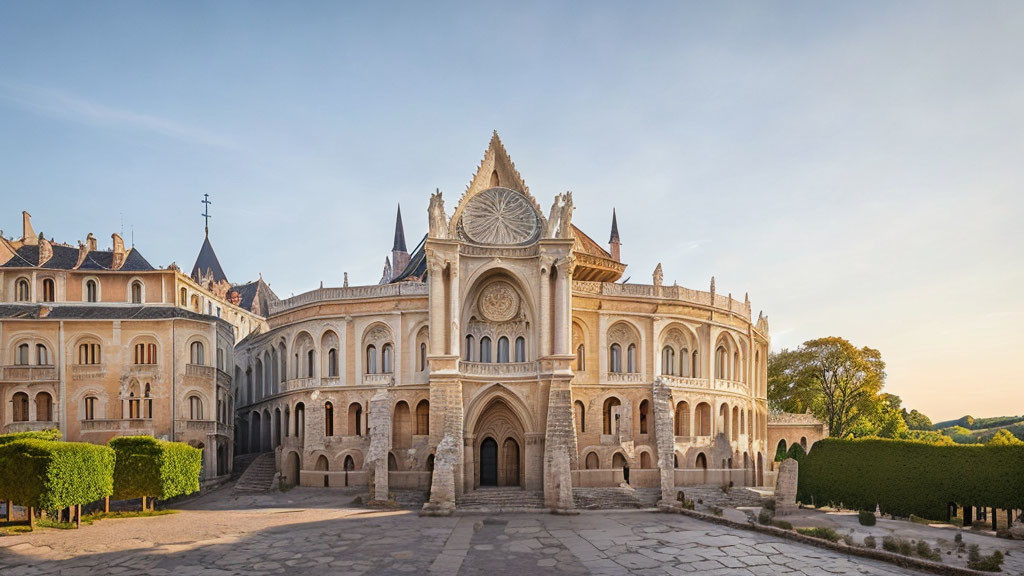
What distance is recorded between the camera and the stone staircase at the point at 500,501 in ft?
122

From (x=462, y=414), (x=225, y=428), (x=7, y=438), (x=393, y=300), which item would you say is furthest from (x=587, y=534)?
(x=225, y=428)

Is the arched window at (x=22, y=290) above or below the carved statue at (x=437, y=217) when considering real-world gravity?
below

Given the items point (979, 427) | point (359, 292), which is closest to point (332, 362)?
point (359, 292)

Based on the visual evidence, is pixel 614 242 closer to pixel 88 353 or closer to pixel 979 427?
pixel 88 353

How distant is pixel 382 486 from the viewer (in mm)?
38594

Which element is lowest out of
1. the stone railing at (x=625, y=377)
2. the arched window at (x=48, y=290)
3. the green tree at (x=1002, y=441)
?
the green tree at (x=1002, y=441)

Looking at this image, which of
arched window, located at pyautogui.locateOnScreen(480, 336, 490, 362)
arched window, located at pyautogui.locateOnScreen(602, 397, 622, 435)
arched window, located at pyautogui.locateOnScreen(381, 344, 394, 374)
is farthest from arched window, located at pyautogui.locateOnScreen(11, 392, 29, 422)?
arched window, located at pyautogui.locateOnScreen(602, 397, 622, 435)

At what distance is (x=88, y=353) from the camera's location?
45031mm

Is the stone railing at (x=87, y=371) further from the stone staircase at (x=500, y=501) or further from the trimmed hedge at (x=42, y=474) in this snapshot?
the stone staircase at (x=500, y=501)

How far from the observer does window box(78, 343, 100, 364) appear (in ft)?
147

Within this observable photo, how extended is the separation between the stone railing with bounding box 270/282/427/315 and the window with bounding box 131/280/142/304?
9.83 metres

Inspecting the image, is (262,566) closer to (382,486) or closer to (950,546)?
(382,486)

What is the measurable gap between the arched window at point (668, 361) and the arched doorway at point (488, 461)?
41.7ft

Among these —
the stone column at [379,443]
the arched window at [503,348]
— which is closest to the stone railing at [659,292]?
the arched window at [503,348]
